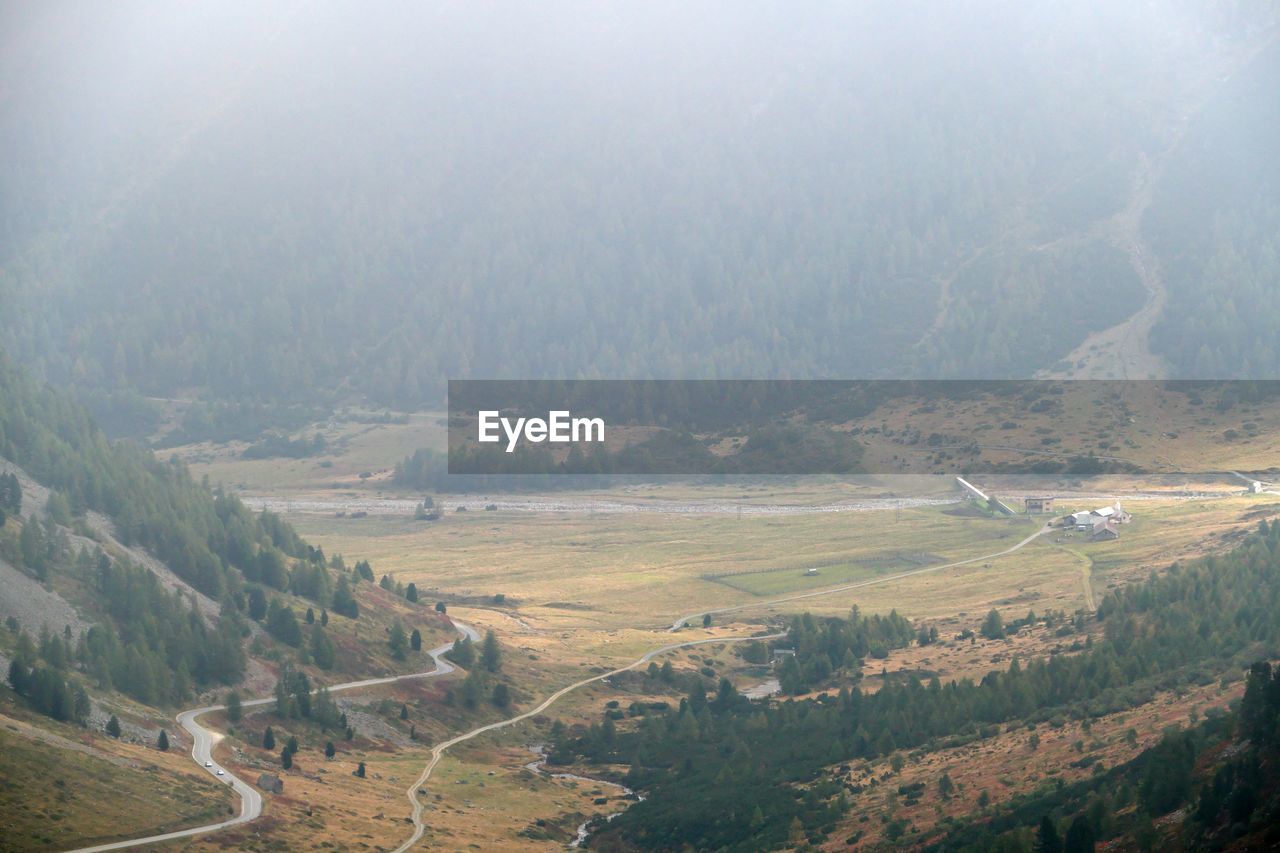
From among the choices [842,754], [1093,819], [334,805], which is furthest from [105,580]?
[1093,819]

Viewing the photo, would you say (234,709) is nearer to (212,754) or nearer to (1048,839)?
(212,754)

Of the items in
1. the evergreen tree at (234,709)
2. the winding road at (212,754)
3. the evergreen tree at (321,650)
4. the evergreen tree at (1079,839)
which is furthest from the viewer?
the evergreen tree at (321,650)

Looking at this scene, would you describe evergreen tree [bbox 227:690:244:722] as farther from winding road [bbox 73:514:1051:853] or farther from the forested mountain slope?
the forested mountain slope

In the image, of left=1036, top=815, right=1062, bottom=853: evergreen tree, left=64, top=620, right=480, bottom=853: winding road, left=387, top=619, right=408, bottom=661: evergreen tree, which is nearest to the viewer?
left=1036, top=815, right=1062, bottom=853: evergreen tree

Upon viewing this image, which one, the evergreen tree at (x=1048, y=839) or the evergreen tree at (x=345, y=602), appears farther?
the evergreen tree at (x=345, y=602)

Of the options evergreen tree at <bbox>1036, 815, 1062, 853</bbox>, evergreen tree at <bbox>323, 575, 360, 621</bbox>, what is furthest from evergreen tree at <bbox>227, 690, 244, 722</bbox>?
evergreen tree at <bbox>1036, 815, 1062, 853</bbox>

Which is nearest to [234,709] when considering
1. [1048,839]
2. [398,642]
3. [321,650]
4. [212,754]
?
[212,754]

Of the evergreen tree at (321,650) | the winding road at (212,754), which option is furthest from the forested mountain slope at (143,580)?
the winding road at (212,754)

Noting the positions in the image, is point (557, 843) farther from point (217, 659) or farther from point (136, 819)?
point (217, 659)

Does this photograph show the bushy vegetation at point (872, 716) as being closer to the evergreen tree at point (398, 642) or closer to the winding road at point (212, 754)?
the winding road at point (212, 754)
